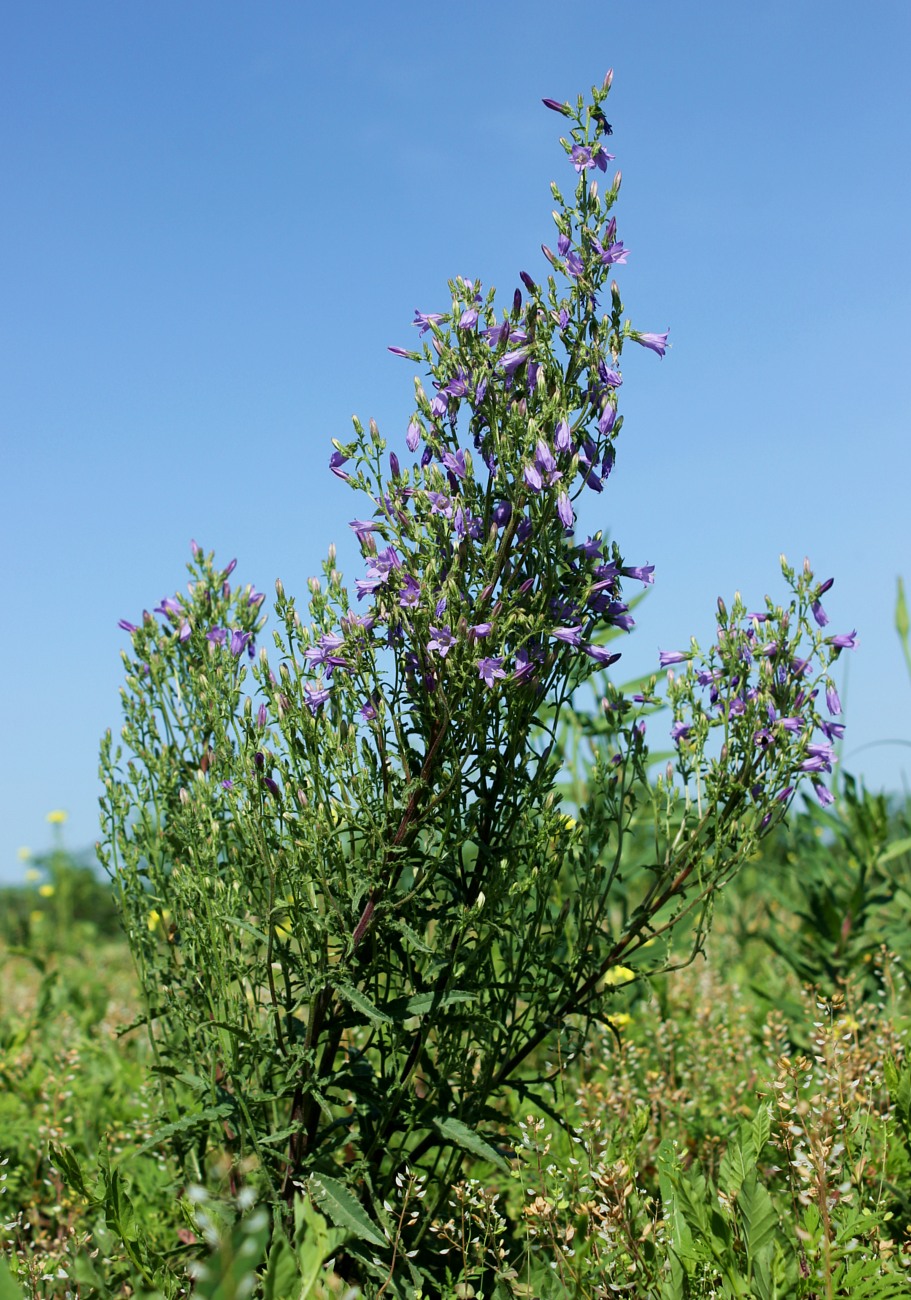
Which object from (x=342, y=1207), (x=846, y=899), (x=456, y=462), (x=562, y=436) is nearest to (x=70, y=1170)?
(x=342, y=1207)

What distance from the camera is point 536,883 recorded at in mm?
2717

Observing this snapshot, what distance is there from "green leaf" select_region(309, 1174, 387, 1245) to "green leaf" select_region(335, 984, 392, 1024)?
1.29 ft

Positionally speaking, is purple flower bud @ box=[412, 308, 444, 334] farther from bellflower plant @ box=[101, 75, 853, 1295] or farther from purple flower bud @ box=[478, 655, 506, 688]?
purple flower bud @ box=[478, 655, 506, 688]

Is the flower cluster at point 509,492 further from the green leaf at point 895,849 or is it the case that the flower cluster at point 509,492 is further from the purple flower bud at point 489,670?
the green leaf at point 895,849

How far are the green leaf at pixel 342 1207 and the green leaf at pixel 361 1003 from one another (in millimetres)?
393

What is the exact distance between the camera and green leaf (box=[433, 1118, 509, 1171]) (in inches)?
95.7

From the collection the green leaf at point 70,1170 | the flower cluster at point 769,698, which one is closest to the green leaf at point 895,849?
the flower cluster at point 769,698

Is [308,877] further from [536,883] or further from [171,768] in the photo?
[171,768]

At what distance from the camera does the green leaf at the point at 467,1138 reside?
95.7 inches

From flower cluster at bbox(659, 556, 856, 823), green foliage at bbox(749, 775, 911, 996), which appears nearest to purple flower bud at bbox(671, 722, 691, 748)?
flower cluster at bbox(659, 556, 856, 823)

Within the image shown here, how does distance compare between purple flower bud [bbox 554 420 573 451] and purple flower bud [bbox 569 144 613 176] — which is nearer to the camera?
purple flower bud [bbox 554 420 573 451]

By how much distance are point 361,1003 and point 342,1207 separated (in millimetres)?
483

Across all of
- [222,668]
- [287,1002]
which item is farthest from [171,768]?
[287,1002]

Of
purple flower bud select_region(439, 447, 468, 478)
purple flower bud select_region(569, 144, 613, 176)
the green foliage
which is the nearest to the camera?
purple flower bud select_region(439, 447, 468, 478)
